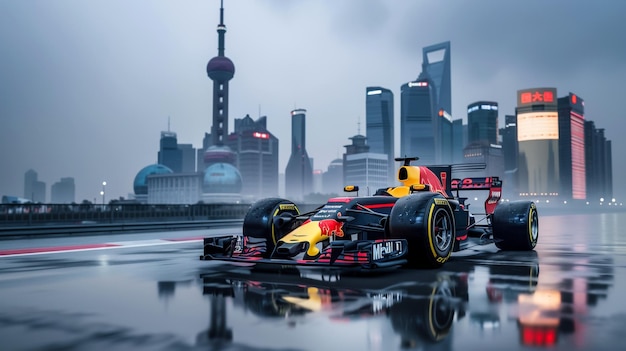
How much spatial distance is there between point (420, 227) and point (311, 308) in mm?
3279

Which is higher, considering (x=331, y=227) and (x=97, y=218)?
(x=331, y=227)

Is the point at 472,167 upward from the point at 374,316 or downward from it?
upward

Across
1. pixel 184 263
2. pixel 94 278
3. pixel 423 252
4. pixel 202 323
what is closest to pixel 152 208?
pixel 184 263

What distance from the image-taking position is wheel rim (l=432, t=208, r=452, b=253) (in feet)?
29.8

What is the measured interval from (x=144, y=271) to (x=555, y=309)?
21.2 ft

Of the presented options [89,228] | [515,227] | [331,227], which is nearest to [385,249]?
[331,227]

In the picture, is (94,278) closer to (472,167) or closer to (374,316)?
(374,316)

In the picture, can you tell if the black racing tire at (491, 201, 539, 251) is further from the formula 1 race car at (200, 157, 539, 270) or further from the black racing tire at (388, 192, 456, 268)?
the black racing tire at (388, 192, 456, 268)

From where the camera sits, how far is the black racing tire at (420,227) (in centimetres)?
822

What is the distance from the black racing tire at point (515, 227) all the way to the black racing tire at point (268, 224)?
202 inches

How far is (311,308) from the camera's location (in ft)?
17.9

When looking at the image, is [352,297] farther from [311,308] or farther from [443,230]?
[443,230]

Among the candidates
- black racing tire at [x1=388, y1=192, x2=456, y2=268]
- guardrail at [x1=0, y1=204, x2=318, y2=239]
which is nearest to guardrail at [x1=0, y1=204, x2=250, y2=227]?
guardrail at [x1=0, y1=204, x2=318, y2=239]

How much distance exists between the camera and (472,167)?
1221 cm
